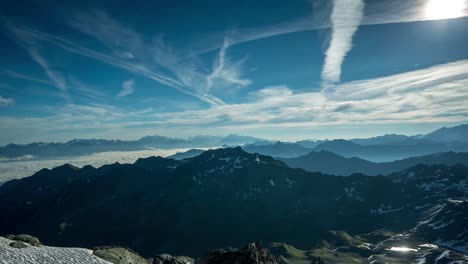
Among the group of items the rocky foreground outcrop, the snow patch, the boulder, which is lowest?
the rocky foreground outcrop

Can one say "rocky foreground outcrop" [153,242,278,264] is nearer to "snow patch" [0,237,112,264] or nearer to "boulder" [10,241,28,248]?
"snow patch" [0,237,112,264]

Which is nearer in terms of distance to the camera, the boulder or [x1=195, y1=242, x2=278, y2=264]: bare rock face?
the boulder

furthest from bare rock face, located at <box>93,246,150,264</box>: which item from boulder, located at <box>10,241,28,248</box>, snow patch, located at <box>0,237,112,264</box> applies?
boulder, located at <box>10,241,28,248</box>

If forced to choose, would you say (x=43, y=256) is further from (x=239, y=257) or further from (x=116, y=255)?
(x=239, y=257)

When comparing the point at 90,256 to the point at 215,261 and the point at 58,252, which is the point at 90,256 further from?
the point at 215,261

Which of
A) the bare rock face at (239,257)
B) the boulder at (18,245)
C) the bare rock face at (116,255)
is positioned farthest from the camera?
the bare rock face at (239,257)

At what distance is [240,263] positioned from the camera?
174 ft

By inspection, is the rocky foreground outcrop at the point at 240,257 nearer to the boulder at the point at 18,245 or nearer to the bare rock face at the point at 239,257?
the bare rock face at the point at 239,257

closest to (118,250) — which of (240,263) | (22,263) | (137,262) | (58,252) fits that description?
(137,262)

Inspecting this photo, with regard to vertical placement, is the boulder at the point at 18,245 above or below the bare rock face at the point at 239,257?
above

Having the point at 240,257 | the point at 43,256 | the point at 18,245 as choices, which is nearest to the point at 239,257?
the point at 240,257

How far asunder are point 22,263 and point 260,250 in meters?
36.8

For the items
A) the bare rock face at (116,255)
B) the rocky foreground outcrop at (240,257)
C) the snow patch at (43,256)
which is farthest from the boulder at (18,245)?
the rocky foreground outcrop at (240,257)

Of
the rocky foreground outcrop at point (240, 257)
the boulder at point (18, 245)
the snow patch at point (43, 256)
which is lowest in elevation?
the rocky foreground outcrop at point (240, 257)
